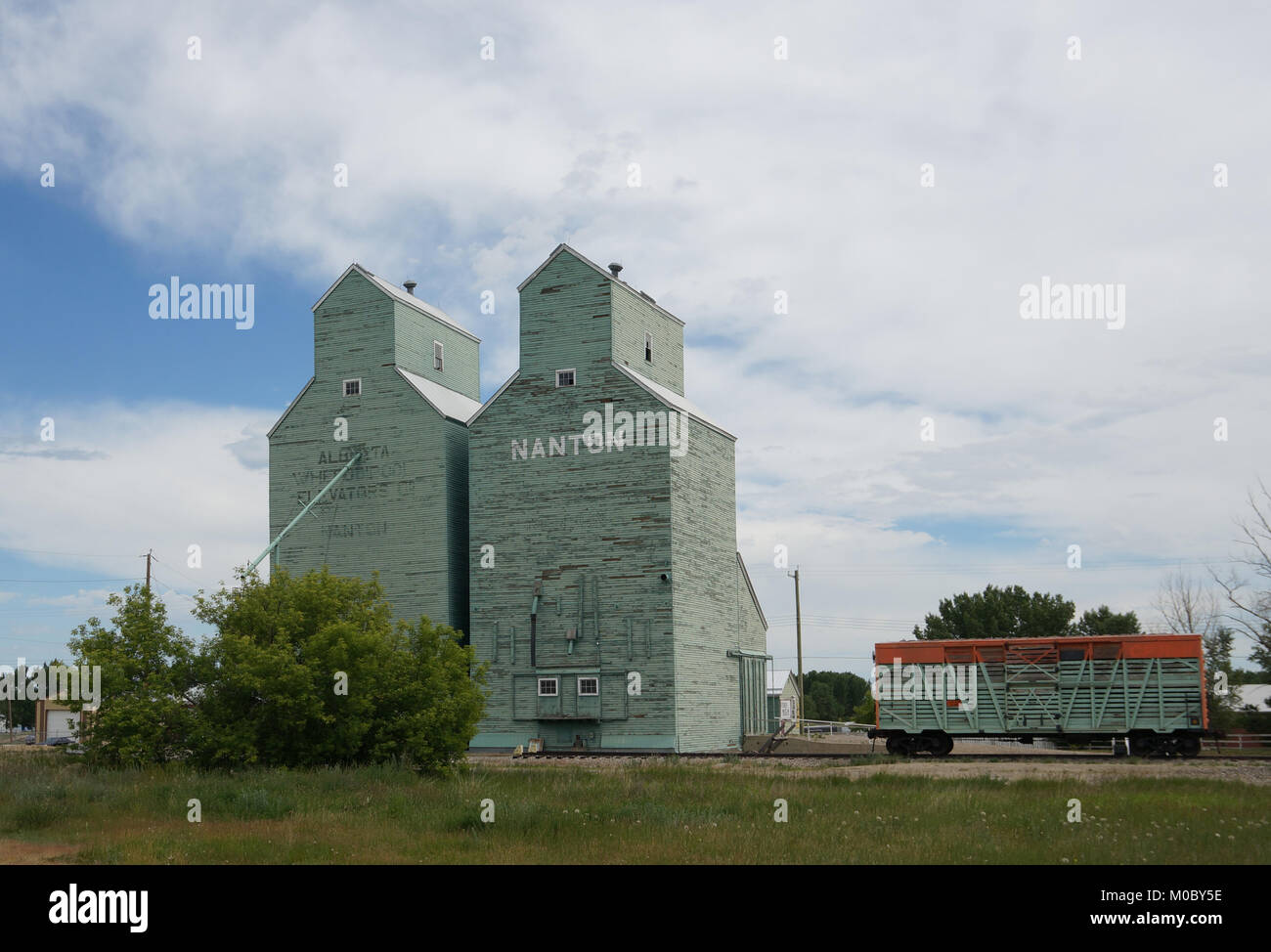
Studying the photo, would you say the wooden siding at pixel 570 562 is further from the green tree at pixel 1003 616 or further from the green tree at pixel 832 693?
the green tree at pixel 832 693

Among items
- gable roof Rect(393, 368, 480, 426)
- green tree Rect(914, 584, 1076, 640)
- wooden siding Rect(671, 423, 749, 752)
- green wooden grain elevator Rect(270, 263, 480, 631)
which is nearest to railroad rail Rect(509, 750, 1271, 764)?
wooden siding Rect(671, 423, 749, 752)

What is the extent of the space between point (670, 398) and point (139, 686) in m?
24.3

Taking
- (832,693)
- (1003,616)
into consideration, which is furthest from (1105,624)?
(832,693)

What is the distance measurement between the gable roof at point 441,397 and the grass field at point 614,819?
2333cm

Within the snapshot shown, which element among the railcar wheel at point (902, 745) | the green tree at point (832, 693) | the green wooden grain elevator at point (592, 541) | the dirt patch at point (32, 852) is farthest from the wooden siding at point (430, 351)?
the green tree at point (832, 693)

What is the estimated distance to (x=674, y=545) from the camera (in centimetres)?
4188

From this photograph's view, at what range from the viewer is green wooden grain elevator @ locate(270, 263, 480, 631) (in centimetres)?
4497

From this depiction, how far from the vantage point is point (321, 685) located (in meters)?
26.0

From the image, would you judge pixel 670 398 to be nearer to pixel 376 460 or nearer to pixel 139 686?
pixel 376 460

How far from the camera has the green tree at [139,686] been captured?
84.1 ft

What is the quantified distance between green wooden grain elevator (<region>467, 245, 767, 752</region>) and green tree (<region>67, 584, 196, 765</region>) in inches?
681
